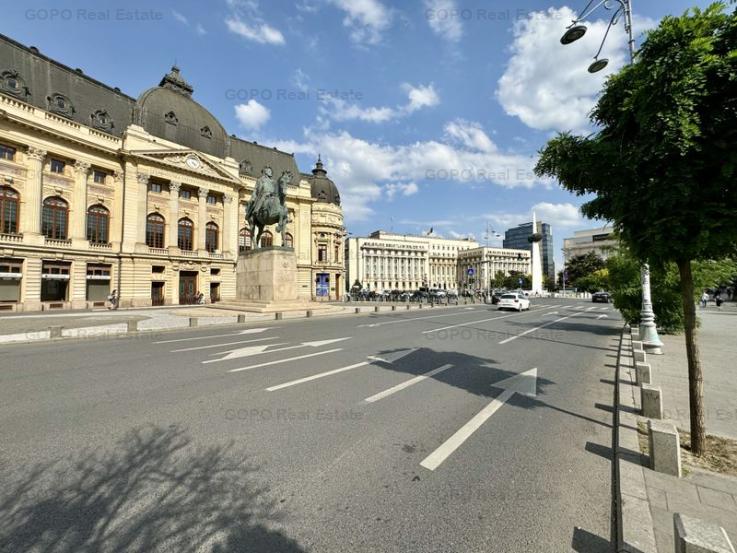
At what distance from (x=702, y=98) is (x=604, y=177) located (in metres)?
1.10

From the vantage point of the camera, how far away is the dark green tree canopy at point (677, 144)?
343cm

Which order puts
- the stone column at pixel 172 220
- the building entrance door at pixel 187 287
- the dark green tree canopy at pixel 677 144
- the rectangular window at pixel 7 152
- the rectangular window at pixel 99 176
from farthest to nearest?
1. the building entrance door at pixel 187 287
2. the stone column at pixel 172 220
3. the rectangular window at pixel 99 176
4. the rectangular window at pixel 7 152
5. the dark green tree canopy at pixel 677 144

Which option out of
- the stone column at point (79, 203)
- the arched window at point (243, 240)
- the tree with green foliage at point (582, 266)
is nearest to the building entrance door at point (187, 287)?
the arched window at point (243, 240)

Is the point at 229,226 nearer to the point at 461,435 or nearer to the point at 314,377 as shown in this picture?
the point at 314,377

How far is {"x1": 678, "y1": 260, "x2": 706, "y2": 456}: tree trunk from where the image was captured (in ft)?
13.0

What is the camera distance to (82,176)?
33438 mm

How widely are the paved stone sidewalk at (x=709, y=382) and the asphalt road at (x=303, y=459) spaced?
3.25ft

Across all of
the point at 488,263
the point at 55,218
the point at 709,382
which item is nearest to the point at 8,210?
the point at 55,218

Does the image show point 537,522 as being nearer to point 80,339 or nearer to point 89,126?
point 80,339

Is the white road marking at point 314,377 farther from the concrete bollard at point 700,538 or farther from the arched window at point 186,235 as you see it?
the arched window at point 186,235

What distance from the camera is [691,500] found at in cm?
307

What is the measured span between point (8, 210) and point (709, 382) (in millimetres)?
46153

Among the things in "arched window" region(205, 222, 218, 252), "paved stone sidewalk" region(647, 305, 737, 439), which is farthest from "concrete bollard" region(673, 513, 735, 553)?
"arched window" region(205, 222, 218, 252)

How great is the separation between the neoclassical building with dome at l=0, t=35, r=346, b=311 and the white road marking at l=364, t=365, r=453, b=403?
1074 inches
